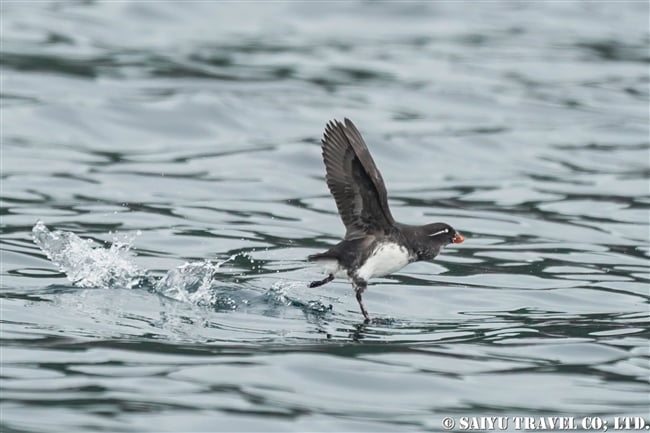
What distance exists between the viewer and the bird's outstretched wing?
9.00 m

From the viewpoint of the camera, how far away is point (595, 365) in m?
8.75

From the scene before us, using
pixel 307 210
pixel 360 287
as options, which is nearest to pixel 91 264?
pixel 360 287

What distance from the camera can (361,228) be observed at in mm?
9578

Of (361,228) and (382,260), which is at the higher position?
(361,228)

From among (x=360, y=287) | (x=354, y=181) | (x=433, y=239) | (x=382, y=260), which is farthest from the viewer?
(x=433, y=239)

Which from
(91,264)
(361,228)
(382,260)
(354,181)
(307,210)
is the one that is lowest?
(307,210)

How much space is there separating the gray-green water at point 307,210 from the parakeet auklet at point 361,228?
0.46 meters

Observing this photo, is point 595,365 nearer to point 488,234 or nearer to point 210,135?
point 488,234

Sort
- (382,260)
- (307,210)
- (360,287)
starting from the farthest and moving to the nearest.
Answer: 1. (307,210)
2. (360,287)
3. (382,260)

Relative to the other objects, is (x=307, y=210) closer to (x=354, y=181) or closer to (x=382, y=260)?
(x=382, y=260)

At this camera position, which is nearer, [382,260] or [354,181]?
[354,181]

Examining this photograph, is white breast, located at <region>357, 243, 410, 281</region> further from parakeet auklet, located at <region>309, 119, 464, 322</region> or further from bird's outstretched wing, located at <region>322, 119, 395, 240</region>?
bird's outstretched wing, located at <region>322, 119, 395, 240</region>

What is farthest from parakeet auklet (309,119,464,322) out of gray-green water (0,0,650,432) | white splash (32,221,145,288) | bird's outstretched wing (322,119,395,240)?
white splash (32,221,145,288)

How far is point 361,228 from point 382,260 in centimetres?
29
